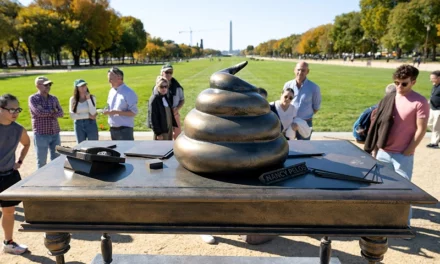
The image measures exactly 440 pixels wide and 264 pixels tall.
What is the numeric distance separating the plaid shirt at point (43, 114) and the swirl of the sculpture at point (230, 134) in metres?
3.77

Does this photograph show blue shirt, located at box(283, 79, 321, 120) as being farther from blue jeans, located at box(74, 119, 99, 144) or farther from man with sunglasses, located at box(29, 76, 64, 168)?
man with sunglasses, located at box(29, 76, 64, 168)

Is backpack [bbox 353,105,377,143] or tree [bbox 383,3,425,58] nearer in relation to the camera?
backpack [bbox 353,105,377,143]

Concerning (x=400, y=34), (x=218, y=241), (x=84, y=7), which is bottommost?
(x=218, y=241)

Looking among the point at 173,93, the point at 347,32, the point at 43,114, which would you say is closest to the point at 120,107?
the point at 43,114

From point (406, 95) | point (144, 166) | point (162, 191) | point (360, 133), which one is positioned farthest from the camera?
point (360, 133)

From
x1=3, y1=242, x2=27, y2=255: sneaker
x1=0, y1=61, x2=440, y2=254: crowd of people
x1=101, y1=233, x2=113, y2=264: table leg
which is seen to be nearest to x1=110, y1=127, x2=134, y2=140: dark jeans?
x1=0, y1=61, x2=440, y2=254: crowd of people

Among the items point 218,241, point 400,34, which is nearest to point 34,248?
point 218,241

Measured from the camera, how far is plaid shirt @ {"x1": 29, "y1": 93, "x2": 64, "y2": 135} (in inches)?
203

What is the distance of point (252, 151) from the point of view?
2035 mm

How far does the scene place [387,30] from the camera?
6250cm

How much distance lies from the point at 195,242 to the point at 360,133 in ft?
8.51

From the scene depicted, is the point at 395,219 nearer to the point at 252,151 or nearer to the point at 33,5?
the point at 252,151

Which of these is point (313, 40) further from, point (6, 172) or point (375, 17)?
point (6, 172)

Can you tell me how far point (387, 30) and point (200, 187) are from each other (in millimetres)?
70388
